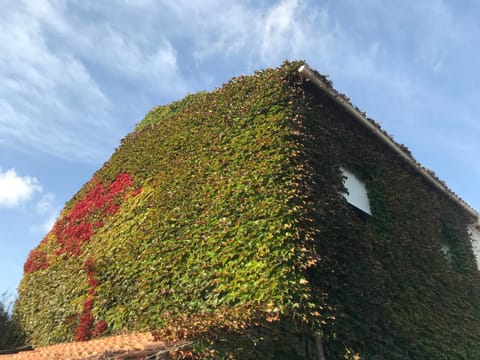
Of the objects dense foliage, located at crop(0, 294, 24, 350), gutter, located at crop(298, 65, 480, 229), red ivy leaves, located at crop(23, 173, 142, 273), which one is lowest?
dense foliage, located at crop(0, 294, 24, 350)

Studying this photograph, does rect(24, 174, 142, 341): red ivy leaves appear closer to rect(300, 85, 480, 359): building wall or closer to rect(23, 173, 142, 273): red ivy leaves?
rect(23, 173, 142, 273): red ivy leaves

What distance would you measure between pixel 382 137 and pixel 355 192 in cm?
193

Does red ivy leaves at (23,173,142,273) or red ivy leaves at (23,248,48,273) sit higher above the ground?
red ivy leaves at (23,173,142,273)

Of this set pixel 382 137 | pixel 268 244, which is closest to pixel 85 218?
pixel 268 244

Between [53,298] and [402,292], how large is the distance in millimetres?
7765

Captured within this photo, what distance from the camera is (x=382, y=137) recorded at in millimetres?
9484

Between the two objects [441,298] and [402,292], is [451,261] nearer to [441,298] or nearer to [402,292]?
[441,298]

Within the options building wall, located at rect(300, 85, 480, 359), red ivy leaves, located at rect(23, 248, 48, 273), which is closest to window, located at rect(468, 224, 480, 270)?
building wall, located at rect(300, 85, 480, 359)

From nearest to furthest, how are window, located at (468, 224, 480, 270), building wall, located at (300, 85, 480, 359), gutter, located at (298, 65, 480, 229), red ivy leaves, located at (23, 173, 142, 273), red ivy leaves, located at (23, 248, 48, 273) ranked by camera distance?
building wall, located at (300, 85, 480, 359) → gutter, located at (298, 65, 480, 229) → red ivy leaves, located at (23, 173, 142, 273) → red ivy leaves, located at (23, 248, 48, 273) → window, located at (468, 224, 480, 270)

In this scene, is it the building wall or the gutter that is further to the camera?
the gutter

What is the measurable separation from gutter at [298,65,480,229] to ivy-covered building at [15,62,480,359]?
34 millimetres

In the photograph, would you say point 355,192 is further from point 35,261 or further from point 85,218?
point 35,261

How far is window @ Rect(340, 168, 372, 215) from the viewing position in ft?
26.5

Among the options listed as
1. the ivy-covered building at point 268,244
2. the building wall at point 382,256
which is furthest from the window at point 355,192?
the building wall at point 382,256
